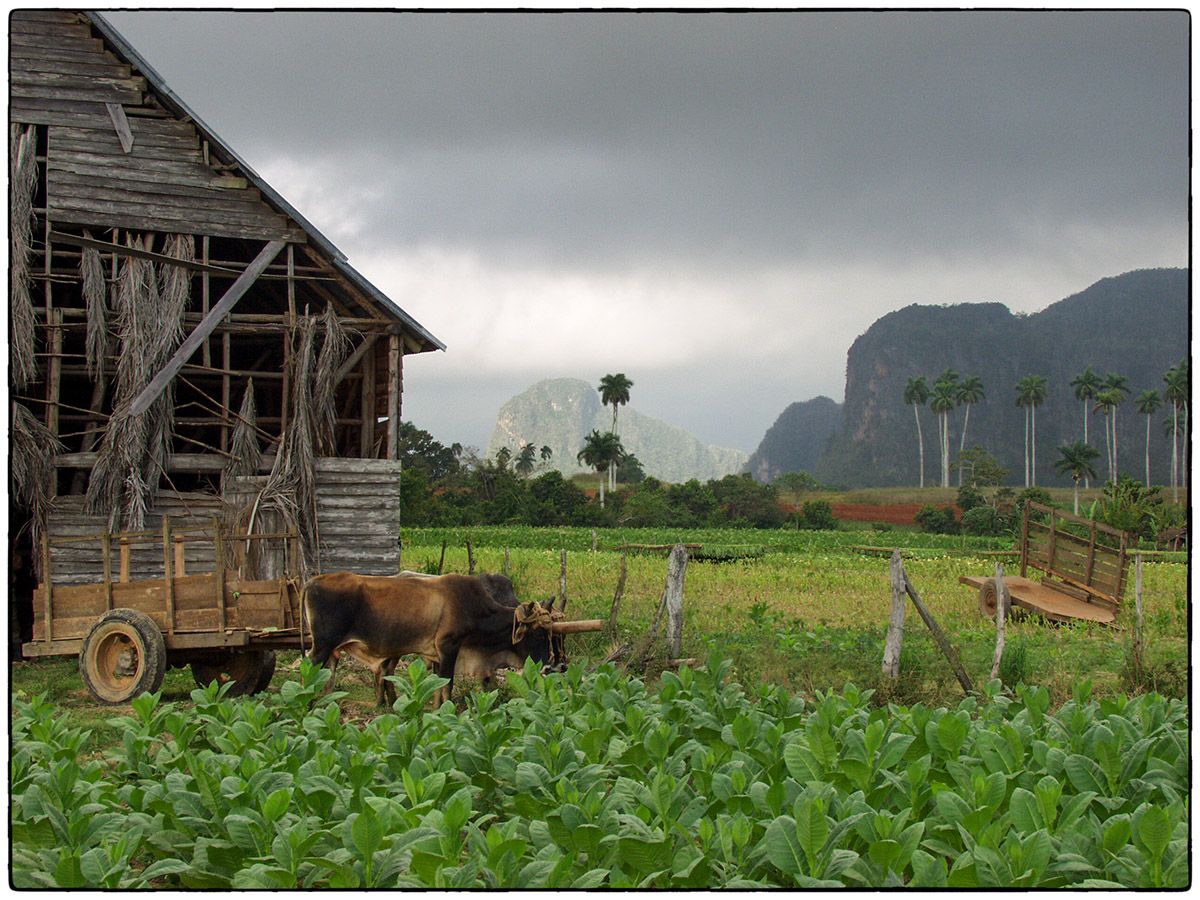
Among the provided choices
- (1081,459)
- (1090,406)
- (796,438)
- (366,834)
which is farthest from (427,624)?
(796,438)

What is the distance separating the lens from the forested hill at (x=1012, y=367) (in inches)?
356

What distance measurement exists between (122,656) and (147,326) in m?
4.17

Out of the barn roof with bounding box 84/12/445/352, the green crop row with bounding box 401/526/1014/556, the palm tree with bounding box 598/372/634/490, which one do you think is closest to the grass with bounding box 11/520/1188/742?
the green crop row with bounding box 401/526/1014/556

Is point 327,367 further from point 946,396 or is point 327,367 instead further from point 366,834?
point 946,396

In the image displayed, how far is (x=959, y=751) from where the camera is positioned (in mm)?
5945

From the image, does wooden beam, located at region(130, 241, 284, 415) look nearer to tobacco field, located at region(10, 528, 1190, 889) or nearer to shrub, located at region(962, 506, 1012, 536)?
tobacco field, located at region(10, 528, 1190, 889)

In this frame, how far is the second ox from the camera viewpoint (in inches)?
371

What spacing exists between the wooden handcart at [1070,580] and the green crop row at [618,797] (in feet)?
26.5

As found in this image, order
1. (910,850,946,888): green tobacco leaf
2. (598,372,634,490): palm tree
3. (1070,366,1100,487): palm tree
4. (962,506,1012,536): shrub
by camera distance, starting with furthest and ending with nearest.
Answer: (598,372,634,490): palm tree
(962,506,1012,536): shrub
(1070,366,1100,487): palm tree
(910,850,946,888): green tobacco leaf

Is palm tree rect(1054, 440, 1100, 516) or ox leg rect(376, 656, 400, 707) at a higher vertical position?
palm tree rect(1054, 440, 1100, 516)

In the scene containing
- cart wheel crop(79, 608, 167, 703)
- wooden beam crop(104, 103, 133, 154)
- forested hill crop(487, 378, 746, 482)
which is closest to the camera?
cart wheel crop(79, 608, 167, 703)

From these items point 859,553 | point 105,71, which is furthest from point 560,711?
point 859,553

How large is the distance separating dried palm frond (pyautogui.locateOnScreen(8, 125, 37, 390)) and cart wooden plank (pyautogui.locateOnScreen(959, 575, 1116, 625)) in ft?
41.1

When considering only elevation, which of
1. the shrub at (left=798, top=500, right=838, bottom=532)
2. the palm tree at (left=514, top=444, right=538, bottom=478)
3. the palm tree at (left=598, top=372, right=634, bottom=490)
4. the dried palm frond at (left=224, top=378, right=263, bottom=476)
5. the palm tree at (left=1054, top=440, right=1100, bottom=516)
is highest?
the palm tree at (left=598, top=372, right=634, bottom=490)
